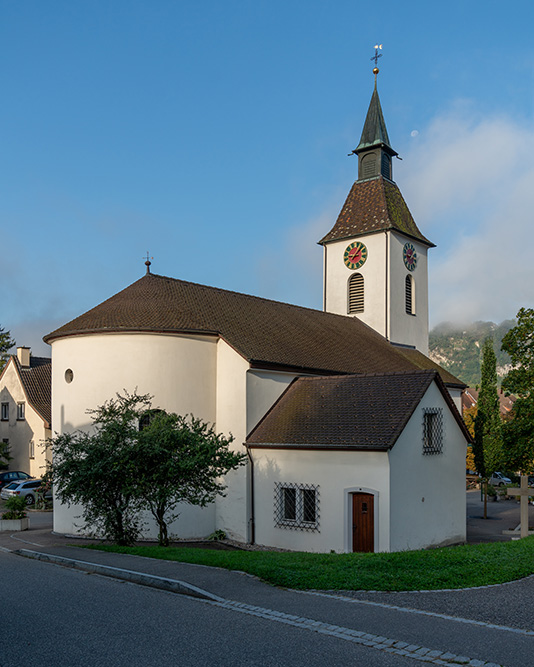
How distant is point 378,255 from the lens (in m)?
33.8

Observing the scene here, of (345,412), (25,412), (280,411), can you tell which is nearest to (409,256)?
(280,411)

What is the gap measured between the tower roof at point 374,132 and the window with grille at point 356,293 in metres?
7.52

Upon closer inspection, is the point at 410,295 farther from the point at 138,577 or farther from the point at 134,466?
the point at 138,577

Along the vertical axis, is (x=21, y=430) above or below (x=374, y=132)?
below

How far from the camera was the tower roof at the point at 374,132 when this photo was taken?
118 feet

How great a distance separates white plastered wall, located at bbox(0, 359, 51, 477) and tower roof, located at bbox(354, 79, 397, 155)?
25.2 m

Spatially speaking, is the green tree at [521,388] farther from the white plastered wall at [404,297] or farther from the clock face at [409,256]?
the clock face at [409,256]

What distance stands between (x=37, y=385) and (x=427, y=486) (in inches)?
1154

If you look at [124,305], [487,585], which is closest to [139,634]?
[487,585]

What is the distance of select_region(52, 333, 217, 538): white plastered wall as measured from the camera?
70.5ft

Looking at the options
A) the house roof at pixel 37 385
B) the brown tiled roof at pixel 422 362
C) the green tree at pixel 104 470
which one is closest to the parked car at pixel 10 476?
the house roof at pixel 37 385

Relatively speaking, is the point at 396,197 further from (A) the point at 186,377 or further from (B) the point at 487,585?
(B) the point at 487,585

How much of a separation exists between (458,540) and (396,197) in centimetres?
2054

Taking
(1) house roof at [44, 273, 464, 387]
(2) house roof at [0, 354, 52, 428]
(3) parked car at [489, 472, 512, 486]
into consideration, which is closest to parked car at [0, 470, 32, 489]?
(2) house roof at [0, 354, 52, 428]
